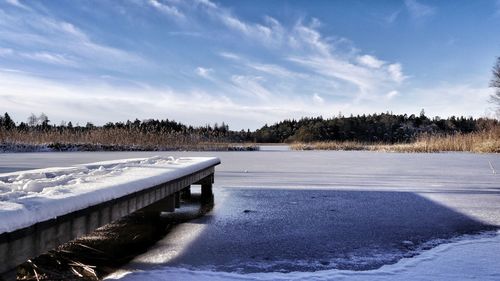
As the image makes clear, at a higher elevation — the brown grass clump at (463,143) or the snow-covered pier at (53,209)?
the brown grass clump at (463,143)

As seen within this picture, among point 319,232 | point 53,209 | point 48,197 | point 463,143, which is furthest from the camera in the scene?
point 463,143

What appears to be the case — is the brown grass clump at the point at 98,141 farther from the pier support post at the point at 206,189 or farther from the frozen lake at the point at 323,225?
the pier support post at the point at 206,189

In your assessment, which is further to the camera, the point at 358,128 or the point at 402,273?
the point at 358,128

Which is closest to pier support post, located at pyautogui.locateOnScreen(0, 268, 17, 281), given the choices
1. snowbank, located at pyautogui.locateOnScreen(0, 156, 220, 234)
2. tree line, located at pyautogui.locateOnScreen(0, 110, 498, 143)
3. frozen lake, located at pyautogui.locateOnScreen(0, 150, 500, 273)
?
snowbank, located at pyautogui.locateOnScreen(0, 156, 220, 234)

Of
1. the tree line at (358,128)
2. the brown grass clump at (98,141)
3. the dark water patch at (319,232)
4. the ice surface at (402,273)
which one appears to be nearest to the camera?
the ice surface at (402,273)

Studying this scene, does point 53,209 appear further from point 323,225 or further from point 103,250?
point 323,225

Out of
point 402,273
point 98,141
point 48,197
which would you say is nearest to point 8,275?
point 48,197

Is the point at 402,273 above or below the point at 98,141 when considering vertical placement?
below

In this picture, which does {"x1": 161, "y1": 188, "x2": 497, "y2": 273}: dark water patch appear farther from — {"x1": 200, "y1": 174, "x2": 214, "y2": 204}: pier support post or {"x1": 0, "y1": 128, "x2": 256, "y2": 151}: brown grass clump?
{"x1": 0, "y1": 128, "x2": 256, "y2": 151}: brown grass clump

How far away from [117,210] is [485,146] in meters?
17.3

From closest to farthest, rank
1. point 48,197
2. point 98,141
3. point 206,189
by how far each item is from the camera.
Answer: point 48,197 < point 206,189 < point 98,141

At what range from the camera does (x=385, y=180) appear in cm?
760

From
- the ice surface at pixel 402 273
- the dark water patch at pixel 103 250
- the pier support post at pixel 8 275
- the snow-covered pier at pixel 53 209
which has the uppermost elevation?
the snow-covered pier at pixel 53 209

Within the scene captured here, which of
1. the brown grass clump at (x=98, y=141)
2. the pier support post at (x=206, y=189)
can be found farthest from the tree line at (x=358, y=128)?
the pier support post at (x=206, y=189)
